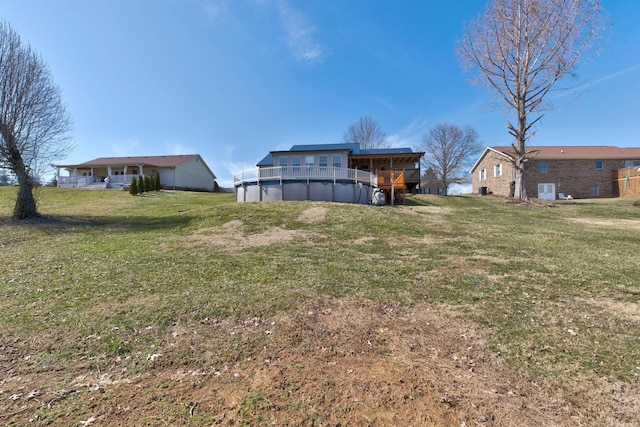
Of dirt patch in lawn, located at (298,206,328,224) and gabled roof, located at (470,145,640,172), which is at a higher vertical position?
gabled roof, located at (470,145,640,172)

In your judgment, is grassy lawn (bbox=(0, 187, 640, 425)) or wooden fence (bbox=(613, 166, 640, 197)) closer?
grassy lawn (bbox=(0, 187, 640, 425))

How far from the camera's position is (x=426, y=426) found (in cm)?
208

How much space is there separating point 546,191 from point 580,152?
216 inches

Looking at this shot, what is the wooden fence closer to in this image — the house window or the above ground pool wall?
the house window

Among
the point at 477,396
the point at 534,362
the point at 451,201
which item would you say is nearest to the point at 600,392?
the point at 534,362

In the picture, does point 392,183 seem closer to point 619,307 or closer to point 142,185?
point 619,307

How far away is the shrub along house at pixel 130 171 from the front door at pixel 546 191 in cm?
3749

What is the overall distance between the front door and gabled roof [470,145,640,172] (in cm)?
259

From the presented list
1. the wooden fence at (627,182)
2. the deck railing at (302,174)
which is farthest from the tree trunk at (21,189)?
the wooden fence at (627,182)

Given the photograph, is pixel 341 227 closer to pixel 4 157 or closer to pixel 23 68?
pixel 4 157

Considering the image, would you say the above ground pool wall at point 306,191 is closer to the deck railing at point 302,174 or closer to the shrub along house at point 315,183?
the shrub along house at point 315,183

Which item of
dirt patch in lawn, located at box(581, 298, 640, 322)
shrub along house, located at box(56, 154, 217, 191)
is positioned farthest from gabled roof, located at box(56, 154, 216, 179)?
dirt patch in lawn, located at box(581, 298, 640, 322)

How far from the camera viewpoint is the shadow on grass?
10930mm

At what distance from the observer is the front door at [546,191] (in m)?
26.9
